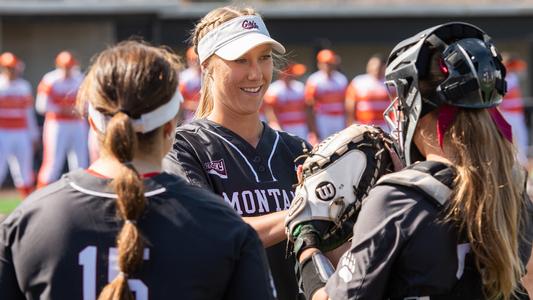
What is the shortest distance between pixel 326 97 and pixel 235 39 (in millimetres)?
14117

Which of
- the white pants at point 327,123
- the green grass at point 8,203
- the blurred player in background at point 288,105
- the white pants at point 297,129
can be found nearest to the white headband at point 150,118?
the green grass at point 8,203

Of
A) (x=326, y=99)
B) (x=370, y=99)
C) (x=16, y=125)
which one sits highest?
(x=370, y=99)

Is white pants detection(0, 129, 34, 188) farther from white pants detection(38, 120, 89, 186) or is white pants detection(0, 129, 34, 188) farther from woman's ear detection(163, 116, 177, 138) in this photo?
woman's ear detection(163, 116, 177, 138)

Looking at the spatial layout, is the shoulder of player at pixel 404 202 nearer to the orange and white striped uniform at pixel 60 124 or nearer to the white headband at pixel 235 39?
the white headband at pixel 235 39

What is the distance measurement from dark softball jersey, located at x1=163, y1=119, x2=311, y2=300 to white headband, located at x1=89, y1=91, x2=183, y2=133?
1.05 meters

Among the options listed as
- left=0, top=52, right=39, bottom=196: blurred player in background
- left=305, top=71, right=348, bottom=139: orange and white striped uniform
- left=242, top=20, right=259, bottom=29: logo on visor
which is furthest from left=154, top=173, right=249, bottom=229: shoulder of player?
left=305, top=71, right=348, bottom=139: orange and white striped uniform

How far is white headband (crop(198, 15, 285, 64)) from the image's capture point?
147 inches

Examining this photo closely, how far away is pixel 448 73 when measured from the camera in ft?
8.75

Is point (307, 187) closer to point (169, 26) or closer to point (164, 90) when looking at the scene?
point (164, 90)

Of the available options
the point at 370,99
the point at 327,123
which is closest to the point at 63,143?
the point at 370,99

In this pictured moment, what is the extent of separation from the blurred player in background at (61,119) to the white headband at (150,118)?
12713 mm

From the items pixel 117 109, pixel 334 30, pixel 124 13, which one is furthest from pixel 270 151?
pixel 334 30

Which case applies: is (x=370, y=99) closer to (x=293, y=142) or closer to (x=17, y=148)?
(x=17, y=148)

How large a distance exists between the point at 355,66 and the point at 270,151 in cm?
2182
